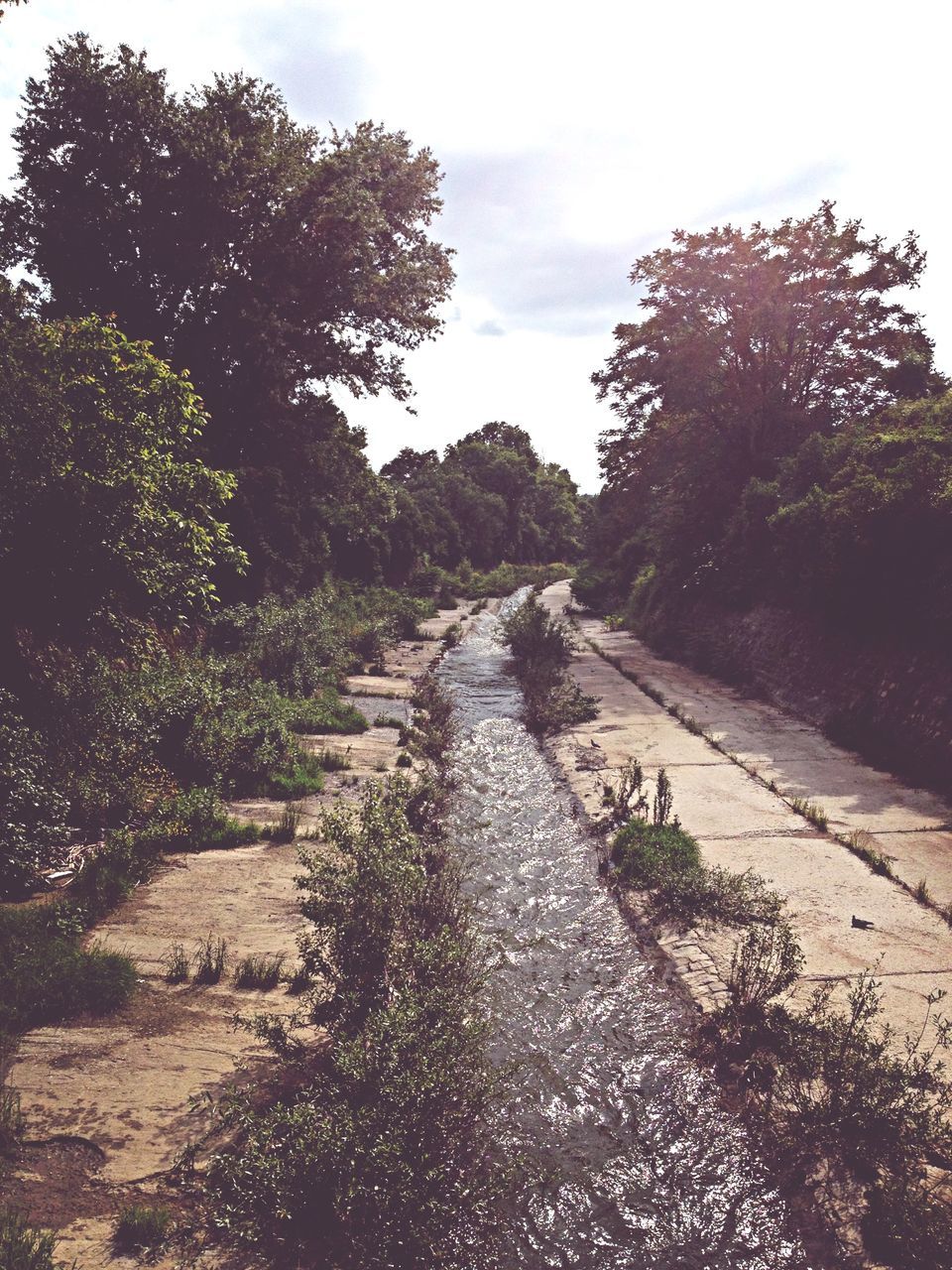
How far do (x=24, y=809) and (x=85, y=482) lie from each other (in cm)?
305

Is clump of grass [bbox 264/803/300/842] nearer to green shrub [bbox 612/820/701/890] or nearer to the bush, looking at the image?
the bush

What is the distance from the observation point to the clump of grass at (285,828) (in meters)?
7.14

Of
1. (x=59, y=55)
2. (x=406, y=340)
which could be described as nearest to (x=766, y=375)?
(x=406, y=340)

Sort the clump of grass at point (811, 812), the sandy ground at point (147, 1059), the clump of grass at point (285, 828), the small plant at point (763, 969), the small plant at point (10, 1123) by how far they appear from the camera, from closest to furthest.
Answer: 1. the sandy ground at point (147, 1059)
2. the small plant at point (10, 1123)
3. the small plant at point (763, 969)
4. the clump of grass at point (285, 828)
5. the clump of grass at point (811, 812)

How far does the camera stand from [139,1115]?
360cm

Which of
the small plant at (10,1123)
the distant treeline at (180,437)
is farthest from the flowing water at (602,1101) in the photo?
the distant treeline at (180,437)

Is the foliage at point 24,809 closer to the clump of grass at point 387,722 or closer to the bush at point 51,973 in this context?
the bush at point 51,973

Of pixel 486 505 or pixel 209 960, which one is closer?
pixel 209 960

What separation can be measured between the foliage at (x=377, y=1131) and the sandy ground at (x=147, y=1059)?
1.23 feet

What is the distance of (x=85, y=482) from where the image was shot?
6.71 metres

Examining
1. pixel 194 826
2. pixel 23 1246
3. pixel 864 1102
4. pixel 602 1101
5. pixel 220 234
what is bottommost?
pixel 602 1101

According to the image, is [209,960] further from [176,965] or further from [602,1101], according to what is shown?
[602,1101]

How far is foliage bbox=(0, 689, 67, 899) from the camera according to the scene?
543 cm

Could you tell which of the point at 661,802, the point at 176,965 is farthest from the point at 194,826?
the point at 661,802
